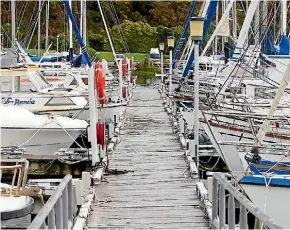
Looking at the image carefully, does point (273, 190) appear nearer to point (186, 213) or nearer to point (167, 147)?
point (186, 213)

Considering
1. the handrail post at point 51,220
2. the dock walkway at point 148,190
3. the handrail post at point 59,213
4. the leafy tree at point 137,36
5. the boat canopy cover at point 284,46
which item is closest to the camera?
the handrail post at point 51,220

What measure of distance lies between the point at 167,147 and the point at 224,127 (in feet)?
5.89

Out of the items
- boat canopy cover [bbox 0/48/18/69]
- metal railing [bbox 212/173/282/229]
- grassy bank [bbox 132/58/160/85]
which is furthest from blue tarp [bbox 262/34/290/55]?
grassy bank [bbox 132/58/160/85]

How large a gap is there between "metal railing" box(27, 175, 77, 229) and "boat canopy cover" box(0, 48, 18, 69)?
480 inches

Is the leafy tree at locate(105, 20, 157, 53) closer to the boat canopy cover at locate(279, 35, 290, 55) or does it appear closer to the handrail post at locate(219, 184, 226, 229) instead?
the boat canopy cover at locate(279, 35, 290, 55)

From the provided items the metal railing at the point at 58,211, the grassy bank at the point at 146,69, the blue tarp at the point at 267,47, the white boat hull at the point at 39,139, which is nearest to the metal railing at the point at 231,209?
the metal railing at the point at 58,211

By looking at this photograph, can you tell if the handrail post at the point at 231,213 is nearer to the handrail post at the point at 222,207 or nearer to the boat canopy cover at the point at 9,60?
the handrail post at the point at 222,207

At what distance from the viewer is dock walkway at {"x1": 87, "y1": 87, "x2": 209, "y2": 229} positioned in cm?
891

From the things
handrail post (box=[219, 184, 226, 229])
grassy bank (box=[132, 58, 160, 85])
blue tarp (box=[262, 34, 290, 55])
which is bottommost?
grassy bank (box=[132, 58, 160, 85])

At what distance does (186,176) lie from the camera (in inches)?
472

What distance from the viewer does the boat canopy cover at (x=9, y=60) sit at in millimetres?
19438

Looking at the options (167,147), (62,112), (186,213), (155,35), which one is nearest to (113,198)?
(186,213)

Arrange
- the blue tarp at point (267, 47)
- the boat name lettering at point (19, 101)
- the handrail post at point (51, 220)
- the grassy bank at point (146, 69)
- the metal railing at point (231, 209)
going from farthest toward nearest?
the grassy bank at point (146, 69), the blue tarp at point (267, 47), the boat name lettering at point (19, 101), the handrail post at point (51, 220), the metal railing at point (231, 209)

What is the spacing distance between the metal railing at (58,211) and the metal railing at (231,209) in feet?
5.85
